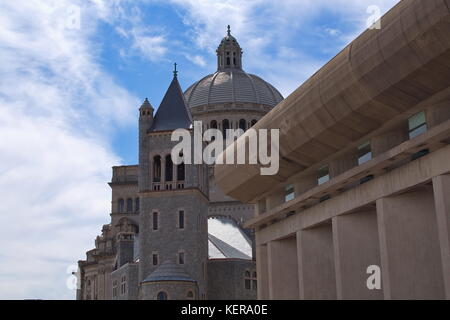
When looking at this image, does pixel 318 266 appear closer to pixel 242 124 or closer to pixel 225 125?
pixel 242 124

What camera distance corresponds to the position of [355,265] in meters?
38.9

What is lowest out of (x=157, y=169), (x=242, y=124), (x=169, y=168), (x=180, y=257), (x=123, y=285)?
(x=123, y=285)

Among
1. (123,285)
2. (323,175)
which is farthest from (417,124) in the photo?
(123,285)

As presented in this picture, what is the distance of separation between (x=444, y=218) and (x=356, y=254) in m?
8.91

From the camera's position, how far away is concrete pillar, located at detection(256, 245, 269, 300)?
50.7m

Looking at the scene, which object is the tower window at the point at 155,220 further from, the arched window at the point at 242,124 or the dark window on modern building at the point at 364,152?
the dark window on modern building at the point at 364,152

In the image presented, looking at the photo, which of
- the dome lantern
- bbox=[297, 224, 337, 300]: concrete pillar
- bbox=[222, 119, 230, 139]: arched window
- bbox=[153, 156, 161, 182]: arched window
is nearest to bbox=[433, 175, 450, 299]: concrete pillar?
bbox=[297, 224, 337, 300]: concrete pillar

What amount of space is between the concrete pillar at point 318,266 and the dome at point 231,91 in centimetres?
5465

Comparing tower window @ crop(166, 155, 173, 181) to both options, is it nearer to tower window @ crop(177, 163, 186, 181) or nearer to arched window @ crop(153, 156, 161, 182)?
tower window @ crop(177, 163, 186, 181)

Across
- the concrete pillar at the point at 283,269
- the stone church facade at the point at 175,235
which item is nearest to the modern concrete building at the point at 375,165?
the concrete pillar at the point at 283,269

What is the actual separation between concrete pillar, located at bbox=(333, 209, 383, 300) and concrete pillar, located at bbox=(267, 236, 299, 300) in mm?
9031

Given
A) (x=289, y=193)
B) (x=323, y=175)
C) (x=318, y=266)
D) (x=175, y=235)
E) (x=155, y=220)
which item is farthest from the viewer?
(x=155, y=220)

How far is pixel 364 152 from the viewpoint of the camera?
40.3 metres
